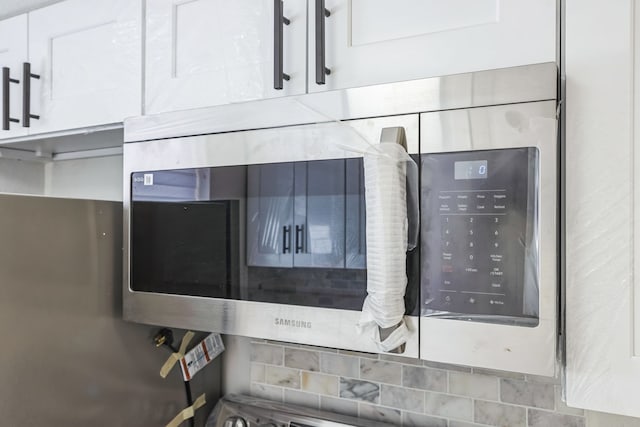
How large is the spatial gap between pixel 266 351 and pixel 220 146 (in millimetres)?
622

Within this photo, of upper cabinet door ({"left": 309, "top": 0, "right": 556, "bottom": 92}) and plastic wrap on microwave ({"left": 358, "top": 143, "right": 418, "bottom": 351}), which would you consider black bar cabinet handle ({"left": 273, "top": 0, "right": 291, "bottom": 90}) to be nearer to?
upper cabinet door ({"left": 309, "top": 0, "right": 556, "bottom": 92})

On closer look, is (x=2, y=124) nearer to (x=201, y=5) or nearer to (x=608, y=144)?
(x=201, y=5)

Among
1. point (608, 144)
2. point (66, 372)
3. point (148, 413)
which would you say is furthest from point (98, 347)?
point (608, 144)

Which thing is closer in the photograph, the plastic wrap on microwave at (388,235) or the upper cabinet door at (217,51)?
the plastic wrap on microwave at (388,235)

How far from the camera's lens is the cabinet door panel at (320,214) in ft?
2.62

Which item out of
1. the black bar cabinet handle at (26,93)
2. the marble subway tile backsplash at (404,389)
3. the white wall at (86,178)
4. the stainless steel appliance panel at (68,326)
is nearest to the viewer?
the stainless steel appliance panel at (68,326)

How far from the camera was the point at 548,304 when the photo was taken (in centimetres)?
67

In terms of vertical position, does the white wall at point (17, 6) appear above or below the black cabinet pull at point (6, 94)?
above

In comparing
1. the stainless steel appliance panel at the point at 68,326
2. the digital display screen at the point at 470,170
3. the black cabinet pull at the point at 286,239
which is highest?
the digital display screen at the point at 470,170

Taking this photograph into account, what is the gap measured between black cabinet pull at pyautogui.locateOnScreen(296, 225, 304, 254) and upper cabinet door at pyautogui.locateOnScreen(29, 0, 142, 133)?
1.51 ft

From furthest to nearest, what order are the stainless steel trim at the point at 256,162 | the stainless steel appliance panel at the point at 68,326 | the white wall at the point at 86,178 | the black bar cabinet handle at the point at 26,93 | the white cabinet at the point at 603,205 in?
the white wall at the point at 86,178 → the black bar cabinet handle at the point at 26,93 → the stainless steel appliance panel at the point at 68,326 → the stainless steel trim at the point at 256,162 → the white cabinet at the point at 603,205

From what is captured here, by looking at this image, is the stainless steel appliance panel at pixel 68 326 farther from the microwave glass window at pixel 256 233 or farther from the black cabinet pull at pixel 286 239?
the black cabinet pull at pixel 286 239

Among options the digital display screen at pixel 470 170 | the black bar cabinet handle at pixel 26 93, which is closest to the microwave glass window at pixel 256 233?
the digital display screen at pixel 470 170

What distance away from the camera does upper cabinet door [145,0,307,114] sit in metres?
0.89
